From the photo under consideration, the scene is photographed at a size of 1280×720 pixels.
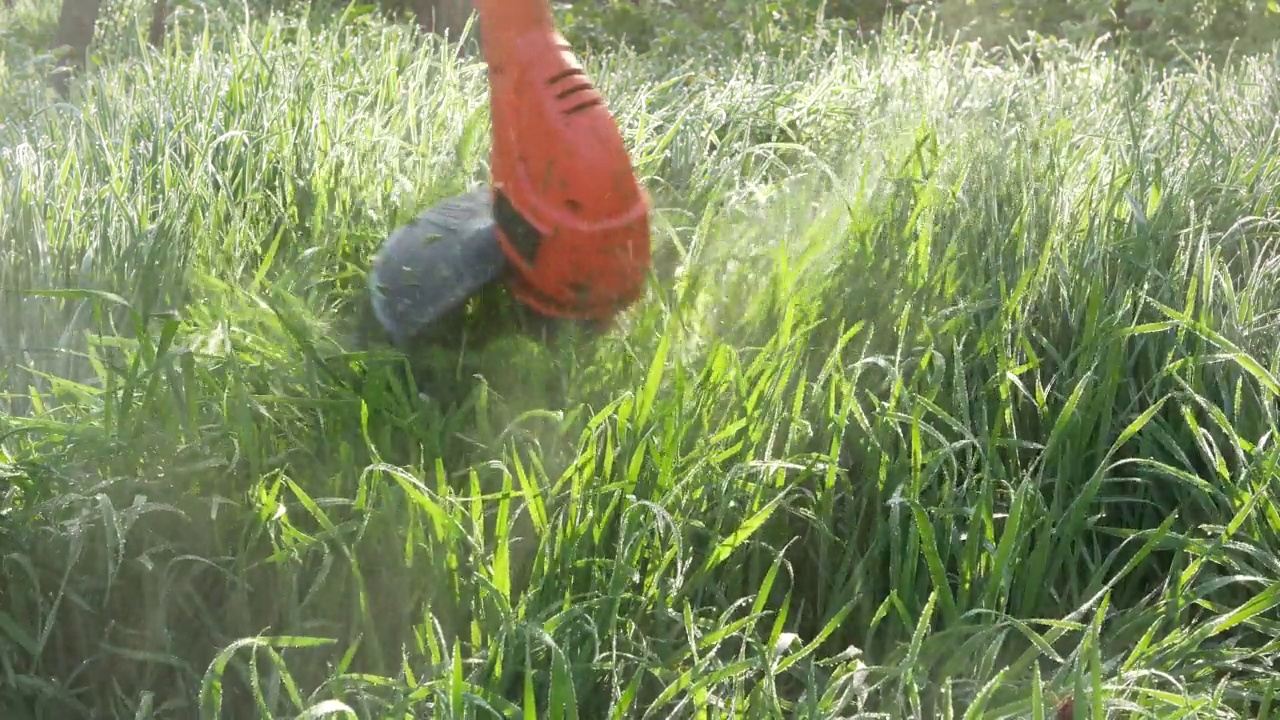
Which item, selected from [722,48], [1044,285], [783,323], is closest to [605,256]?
[783,323]

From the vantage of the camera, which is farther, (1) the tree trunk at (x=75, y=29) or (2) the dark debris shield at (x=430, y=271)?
→ (1) the tree trunk at (x=75, y=29)

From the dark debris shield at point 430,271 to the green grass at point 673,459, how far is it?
3.3 inches

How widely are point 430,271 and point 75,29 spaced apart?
9.57 ft

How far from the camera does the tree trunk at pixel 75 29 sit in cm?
417

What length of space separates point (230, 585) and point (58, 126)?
5.59 ft

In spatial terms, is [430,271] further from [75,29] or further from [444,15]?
[75,29]

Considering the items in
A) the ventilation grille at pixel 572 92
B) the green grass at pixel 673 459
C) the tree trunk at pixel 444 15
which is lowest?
the green grass at pixel 673 459

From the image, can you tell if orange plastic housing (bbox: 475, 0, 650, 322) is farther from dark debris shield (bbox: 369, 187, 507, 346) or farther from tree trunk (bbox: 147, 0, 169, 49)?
tree trunk (bbox: 147, 0, 169, 49)

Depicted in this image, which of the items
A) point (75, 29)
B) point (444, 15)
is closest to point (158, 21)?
point (75, 29)

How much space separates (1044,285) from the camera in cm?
208

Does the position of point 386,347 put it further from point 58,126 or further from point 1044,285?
point 58,126

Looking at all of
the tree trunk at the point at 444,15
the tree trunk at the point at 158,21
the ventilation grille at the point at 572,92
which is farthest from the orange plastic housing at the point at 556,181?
the tree trunk at the point at 158,21

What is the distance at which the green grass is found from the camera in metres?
1.42

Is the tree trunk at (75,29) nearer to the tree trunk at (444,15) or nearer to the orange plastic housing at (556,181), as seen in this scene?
the tree trunk at (444,15)
